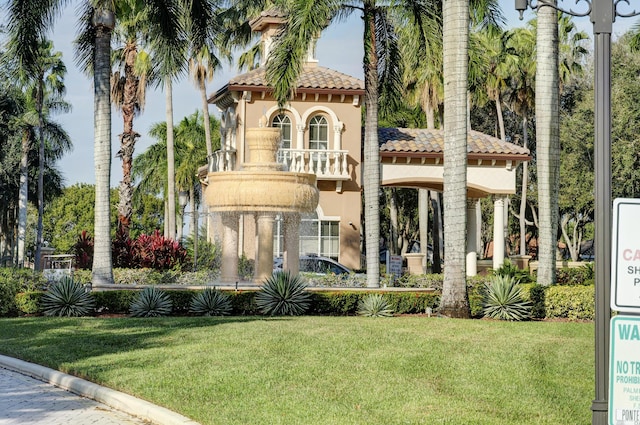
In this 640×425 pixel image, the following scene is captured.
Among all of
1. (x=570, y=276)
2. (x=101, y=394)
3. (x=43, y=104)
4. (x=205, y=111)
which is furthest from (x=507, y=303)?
(x=43, y=104)

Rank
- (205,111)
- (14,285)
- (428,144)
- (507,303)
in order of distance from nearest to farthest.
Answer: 1. (507,303)
2. (14,285)
3. (428,144)
4. (205,111)

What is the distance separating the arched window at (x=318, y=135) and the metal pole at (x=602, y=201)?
→ 1170 inches

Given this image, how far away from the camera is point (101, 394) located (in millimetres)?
11555

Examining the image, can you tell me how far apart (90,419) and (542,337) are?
801cm

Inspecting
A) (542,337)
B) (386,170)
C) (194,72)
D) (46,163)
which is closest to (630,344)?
(542,337)

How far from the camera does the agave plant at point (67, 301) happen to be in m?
21.1

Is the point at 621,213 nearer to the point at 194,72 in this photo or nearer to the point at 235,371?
the point at 235,371

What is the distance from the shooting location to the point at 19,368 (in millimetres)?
14023

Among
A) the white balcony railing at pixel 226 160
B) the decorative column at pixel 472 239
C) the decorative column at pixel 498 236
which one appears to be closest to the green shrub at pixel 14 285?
the white balcony railing at pixel 226 160

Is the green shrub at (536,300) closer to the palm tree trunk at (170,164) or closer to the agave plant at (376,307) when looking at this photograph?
the agave plant at (376,307)

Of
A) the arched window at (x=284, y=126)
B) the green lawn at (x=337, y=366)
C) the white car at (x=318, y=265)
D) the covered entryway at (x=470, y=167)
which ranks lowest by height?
the green lawn at (x=337, y=366)

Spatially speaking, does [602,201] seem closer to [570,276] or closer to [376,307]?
[376,307]

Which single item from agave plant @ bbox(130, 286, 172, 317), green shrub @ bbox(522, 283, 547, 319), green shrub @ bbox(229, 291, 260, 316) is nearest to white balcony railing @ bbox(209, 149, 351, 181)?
green shrub @ bbox(229, 291, 260, 316)

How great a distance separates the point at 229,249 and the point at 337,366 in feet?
42.7
